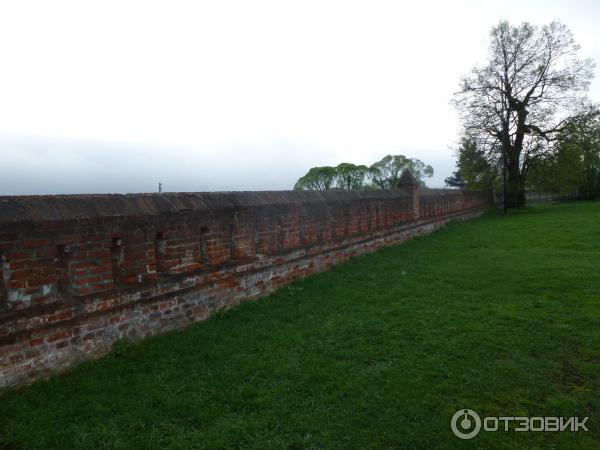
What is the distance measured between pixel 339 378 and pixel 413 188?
9684 millimetres

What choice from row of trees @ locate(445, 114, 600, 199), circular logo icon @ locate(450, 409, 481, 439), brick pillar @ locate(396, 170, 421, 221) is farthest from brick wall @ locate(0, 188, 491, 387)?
row of trees @ locate(445, 114, 600, 199)

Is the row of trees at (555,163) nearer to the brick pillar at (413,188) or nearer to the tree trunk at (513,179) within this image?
the tree trunk at (513,179)

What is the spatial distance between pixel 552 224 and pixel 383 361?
1357 cm

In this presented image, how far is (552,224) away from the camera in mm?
14727

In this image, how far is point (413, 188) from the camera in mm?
12516

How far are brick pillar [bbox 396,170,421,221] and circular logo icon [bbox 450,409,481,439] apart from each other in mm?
9660

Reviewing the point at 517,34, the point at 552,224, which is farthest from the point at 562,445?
the point at 517,34

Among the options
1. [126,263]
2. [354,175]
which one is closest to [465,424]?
[126,263]

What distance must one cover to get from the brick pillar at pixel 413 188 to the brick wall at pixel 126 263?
6129mm

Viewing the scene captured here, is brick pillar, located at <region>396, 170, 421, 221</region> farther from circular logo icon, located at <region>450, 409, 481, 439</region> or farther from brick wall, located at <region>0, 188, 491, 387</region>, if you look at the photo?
circular logo icon, located at <region>450, 409, 481, 439</region>

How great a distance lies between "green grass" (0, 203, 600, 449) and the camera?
2924 mm

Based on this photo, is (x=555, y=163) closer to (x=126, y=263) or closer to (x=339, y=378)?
(x=339, y=378)

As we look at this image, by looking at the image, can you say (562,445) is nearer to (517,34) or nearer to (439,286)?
(439,286)

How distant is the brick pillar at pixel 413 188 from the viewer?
41.0 ft
